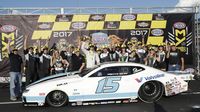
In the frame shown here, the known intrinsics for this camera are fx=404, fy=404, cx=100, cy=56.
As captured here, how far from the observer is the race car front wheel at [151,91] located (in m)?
10.8

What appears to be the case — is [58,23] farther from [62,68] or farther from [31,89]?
[31,89]

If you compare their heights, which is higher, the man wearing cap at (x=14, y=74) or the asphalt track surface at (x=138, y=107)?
the man wearing cap at (x=14, y=74)

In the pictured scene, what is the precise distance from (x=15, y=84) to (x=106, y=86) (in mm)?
3260

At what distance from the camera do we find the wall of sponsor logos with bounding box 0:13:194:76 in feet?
54.4

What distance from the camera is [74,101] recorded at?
34.2ft

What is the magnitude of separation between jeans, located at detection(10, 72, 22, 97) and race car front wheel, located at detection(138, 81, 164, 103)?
387 centimetres

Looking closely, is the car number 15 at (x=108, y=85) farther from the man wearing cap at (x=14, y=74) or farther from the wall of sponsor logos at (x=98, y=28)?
the wall of sponsor logos at (x=98, y=28)

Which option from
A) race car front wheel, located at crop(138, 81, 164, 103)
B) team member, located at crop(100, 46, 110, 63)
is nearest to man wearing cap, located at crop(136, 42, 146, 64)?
team member, located at crop(100, 46, 110, 63)

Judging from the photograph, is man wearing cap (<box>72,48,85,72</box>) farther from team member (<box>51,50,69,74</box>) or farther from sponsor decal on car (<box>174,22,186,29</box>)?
sponsor decal on car (<box>174,22,186,29</box>)

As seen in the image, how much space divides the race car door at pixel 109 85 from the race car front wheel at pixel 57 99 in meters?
0.54

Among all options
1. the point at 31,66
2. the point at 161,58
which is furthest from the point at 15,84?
the point at 161,58

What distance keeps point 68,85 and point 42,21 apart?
6980 mm

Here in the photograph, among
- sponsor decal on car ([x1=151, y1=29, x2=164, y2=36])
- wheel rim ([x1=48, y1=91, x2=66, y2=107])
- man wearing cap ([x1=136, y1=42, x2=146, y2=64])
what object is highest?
sponsor decal on car ([x1=151, y1=29, x2=164, y2=36])

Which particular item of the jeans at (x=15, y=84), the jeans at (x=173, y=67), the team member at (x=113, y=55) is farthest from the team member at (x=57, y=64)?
the jeans at (x=173, y=67)
